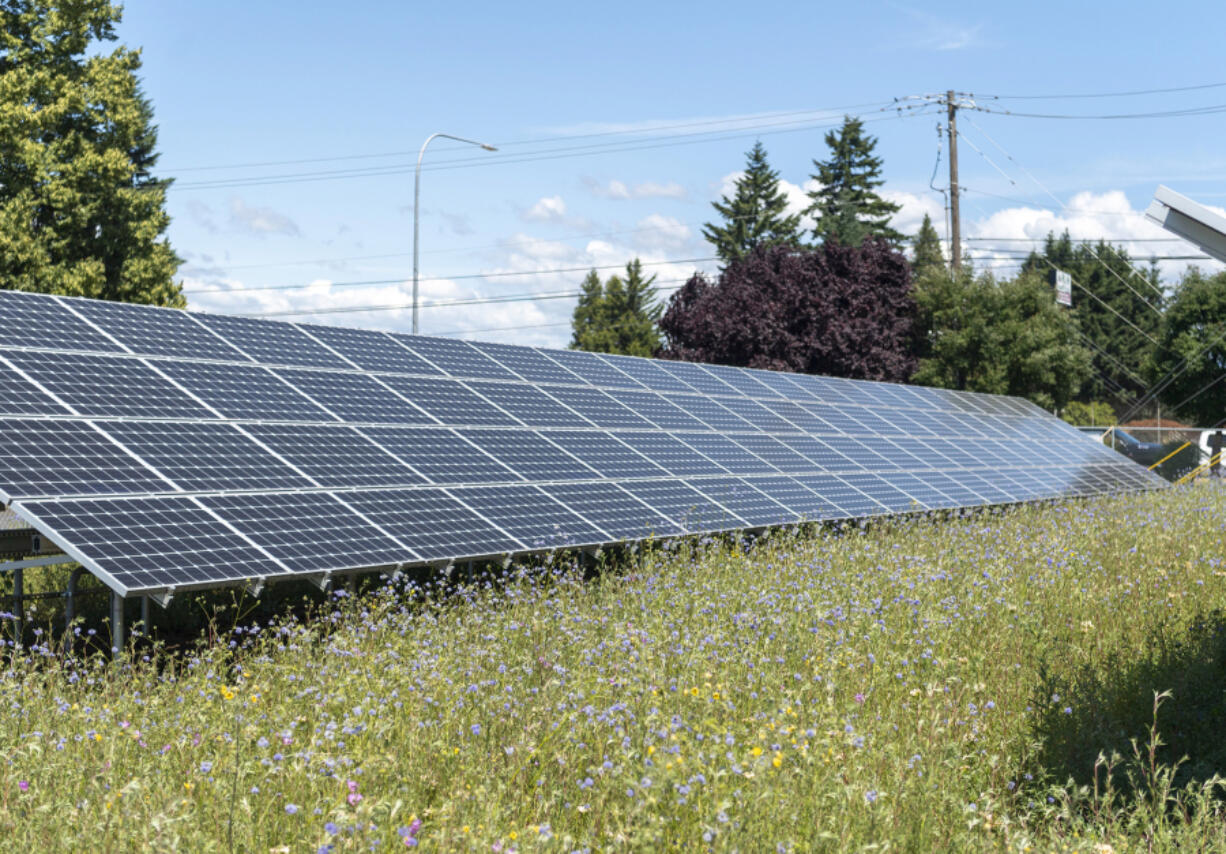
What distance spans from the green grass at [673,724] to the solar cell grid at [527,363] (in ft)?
26.0

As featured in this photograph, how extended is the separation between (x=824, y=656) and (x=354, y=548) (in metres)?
4.80

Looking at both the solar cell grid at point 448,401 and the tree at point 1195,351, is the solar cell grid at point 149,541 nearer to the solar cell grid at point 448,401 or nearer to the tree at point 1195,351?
the solar cell grid at point 448,401

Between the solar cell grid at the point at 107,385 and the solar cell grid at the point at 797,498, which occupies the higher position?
the solar cell grid at the point at 107,385

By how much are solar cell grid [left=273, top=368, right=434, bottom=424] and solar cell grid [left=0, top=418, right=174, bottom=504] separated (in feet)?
11.5

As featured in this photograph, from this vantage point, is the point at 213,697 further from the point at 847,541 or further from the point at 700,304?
the point at 700,304

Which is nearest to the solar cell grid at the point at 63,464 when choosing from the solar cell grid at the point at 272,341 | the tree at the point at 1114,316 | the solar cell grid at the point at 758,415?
the solar cell grid at the point at 272,341

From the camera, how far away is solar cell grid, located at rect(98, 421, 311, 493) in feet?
35.6

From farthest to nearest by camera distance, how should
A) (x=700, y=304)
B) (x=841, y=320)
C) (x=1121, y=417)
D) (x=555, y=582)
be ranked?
(x=1121, y=417) → (x=700, y=304) → (x=841, y=320) → (x=555, y=582)

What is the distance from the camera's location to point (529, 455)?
15.0m

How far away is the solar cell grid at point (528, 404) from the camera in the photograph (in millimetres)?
16719

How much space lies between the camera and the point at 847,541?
1434 cm

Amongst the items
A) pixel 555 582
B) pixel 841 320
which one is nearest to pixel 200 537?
pixel 555 582

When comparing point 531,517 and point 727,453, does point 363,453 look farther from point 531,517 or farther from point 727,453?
point 727,453

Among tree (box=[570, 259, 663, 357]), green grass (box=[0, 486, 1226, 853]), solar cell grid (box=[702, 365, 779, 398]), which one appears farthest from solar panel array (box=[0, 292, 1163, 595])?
tree (box=[570, 259, 663, 357])
